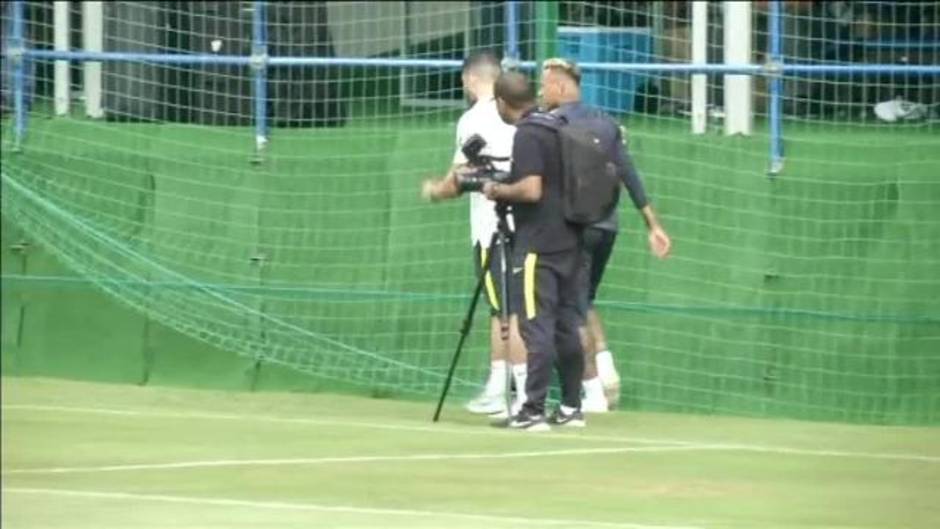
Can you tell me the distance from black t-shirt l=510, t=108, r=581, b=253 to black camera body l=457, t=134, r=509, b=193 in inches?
7.7

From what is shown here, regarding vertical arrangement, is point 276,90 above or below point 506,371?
above

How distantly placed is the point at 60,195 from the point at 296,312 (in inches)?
70.7

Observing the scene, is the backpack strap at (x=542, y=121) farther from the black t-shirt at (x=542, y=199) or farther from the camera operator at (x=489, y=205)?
the camera operator at (x=489, y=205)

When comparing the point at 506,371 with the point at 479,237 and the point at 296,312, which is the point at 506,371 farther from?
the point at 296,312

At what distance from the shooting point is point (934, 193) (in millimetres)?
16016

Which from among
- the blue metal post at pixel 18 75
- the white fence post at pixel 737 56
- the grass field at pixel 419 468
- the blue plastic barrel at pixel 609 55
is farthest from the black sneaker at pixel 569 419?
the blue metal post at pixel 18 75

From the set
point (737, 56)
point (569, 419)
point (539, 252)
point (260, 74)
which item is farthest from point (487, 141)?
point (737, 56)

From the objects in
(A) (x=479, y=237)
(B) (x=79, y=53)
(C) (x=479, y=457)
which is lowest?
(C) (x=479, y=457)

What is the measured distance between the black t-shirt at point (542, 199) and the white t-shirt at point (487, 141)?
46cm

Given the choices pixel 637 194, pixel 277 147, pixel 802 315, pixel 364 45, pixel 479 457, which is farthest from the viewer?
pixel 364 45

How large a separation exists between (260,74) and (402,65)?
1034mm

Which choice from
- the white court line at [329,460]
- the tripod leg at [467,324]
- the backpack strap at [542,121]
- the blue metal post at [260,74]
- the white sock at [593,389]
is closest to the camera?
the white court line at [329,460]

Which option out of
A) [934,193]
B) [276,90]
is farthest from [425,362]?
[934,193]

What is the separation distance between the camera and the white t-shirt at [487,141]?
49.7 feet
